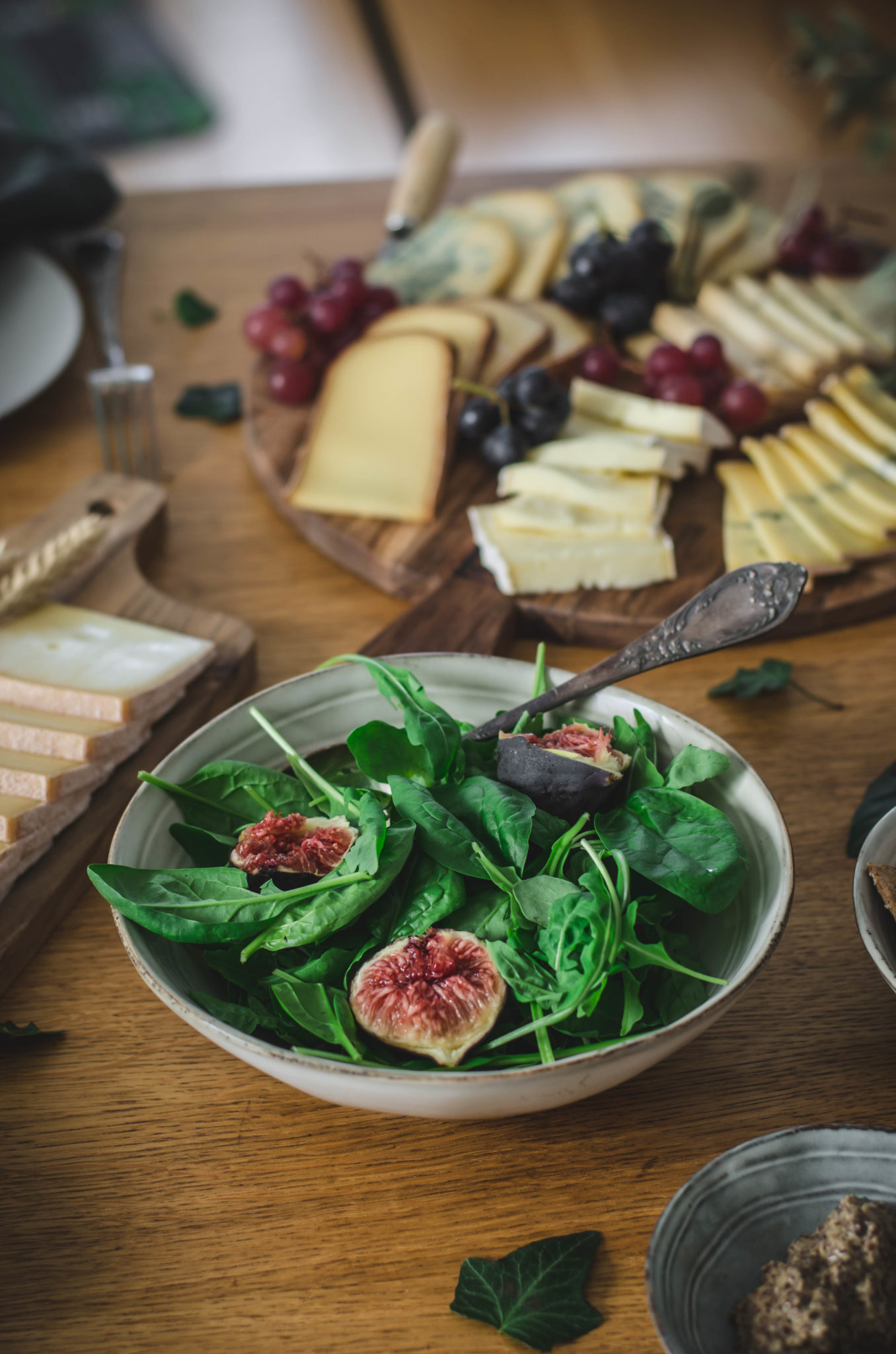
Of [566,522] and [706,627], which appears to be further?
[566,522]

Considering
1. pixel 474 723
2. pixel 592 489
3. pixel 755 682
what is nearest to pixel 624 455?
pixel 592 489

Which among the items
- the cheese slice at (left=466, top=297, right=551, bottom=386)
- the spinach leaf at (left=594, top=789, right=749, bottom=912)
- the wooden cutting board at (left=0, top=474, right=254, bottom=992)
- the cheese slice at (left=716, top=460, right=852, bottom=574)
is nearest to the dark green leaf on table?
the wooden cutting board at (left=0, top=474, right=254, bottom=992)

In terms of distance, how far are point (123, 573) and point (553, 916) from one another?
0.93 m

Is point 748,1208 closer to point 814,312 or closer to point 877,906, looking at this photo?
point 877,906

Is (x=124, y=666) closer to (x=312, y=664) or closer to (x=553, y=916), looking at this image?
(x=312, y=664)

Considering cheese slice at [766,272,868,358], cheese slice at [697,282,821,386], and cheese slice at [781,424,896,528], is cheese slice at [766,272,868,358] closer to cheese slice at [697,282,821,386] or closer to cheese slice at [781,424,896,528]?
cheese slice at [697,282,821,386]

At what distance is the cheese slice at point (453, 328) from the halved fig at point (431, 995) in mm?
1180

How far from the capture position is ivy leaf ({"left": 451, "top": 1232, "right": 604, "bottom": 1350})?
75 cm

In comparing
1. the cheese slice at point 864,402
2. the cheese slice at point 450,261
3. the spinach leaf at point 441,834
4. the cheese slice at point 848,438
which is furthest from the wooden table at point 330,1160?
the cheese slice at point 450,261

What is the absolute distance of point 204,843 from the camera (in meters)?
0.96

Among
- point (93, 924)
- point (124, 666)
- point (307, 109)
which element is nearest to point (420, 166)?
point (124, 666)

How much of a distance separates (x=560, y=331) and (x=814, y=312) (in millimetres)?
506

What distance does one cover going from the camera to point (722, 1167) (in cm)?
74

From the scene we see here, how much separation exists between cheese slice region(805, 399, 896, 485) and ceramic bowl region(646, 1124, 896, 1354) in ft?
3.80
